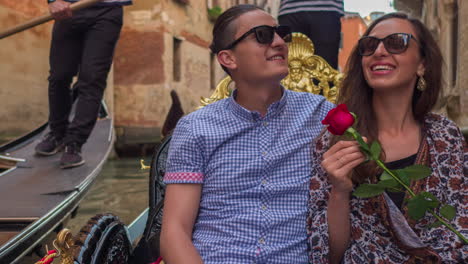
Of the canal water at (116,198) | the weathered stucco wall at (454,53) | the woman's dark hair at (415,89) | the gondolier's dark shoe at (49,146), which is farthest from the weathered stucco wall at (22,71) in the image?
the woman's dark hair at (415,89)

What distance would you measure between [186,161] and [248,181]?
0.17 meters

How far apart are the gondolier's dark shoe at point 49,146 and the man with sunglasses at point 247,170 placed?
221 centimetres

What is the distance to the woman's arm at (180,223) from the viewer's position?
1291 mm

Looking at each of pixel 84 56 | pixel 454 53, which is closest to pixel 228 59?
pixel 84 56

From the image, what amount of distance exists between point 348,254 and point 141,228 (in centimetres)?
104

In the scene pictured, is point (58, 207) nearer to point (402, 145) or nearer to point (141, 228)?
point (141, 228)

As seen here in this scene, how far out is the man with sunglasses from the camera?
1.33m

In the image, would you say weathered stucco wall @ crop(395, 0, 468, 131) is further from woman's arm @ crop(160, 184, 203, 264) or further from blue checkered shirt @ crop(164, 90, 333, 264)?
woman's arm @ crop(160, 184, 203, 264)

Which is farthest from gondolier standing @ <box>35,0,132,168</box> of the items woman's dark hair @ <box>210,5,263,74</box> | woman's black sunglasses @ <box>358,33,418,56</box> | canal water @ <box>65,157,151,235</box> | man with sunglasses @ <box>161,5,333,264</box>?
woman's black sunglasses @ <box>358,33,418,56</box>

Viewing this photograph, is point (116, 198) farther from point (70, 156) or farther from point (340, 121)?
point (340, 121)

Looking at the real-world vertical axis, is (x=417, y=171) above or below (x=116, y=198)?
above

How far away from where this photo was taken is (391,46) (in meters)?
1.30

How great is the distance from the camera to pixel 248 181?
136 cm

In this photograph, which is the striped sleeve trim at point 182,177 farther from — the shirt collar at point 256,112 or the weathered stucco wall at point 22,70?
the weathered stucco wall at point 22,70
